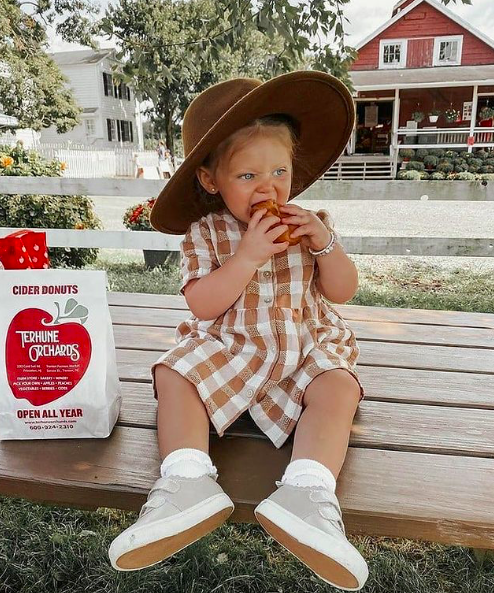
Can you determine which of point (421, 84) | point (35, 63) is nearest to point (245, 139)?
point (421, 84)

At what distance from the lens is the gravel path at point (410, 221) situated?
6.01m

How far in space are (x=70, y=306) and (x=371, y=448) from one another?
0.73 meters

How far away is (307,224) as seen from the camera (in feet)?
4.41

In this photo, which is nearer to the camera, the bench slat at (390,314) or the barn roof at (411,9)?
the bench slat at (390,314)

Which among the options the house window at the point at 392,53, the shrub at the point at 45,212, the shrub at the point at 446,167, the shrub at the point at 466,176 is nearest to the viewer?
the shrub at the point at 45,212

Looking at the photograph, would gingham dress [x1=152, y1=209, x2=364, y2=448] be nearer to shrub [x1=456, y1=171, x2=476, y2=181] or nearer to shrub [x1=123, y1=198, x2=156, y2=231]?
shrub [x1=123, y1=198, x2=156, y2=231]

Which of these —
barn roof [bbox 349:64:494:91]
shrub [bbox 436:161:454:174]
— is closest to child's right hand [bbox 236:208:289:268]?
shrub [bbox 436:161:454:174]

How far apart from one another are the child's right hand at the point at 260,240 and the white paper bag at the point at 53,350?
0.36 m

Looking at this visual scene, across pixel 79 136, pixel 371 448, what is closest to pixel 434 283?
pixel 371 448

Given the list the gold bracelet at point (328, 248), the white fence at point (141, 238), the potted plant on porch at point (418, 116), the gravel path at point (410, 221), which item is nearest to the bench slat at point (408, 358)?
the gold bracelet at point (328, 248)

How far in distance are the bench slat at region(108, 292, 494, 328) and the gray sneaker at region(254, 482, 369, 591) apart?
116cm

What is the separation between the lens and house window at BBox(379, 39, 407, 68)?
61.1 ft

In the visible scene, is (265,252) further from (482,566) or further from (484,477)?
(482,566)

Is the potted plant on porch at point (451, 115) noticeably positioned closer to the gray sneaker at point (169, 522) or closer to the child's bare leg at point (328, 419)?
the child's bare leg at point (328, 419)
